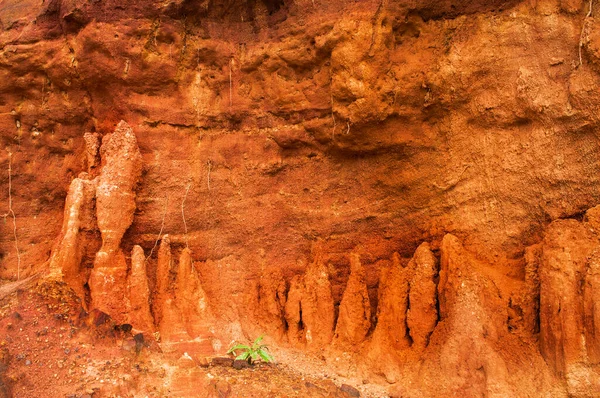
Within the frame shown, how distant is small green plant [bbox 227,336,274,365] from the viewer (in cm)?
823

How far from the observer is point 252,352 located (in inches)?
326

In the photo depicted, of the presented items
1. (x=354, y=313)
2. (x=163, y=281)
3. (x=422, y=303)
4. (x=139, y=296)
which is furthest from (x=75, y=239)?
(x=422, y=303)

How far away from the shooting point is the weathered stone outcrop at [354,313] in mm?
8453

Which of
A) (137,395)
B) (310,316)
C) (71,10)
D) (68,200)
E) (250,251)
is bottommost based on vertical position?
(137,395)

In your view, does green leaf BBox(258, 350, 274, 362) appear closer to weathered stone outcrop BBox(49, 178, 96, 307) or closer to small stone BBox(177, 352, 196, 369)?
small stone BBox(177, 352, 196, 369)

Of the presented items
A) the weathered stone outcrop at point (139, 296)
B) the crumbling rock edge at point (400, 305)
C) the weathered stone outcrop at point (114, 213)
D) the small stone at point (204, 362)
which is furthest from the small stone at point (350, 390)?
the weathered stone outcrop at point (114, 213)

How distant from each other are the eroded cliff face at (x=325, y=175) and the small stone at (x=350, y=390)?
18.2 inches

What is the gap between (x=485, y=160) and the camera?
8227 mm

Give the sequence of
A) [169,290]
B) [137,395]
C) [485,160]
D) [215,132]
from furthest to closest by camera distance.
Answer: [215,132] < [169,290] < [485,160] < [137,395]

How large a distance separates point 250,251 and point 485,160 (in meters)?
3.80

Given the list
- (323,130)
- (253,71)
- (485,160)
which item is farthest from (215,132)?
(485,160)

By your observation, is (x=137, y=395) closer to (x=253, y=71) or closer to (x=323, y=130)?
(x=323, y=130)

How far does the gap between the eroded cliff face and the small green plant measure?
32cm

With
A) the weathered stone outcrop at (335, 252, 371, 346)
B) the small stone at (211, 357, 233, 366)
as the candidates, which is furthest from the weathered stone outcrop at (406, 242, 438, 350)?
the small stone at (211, 357, 233, 366)
